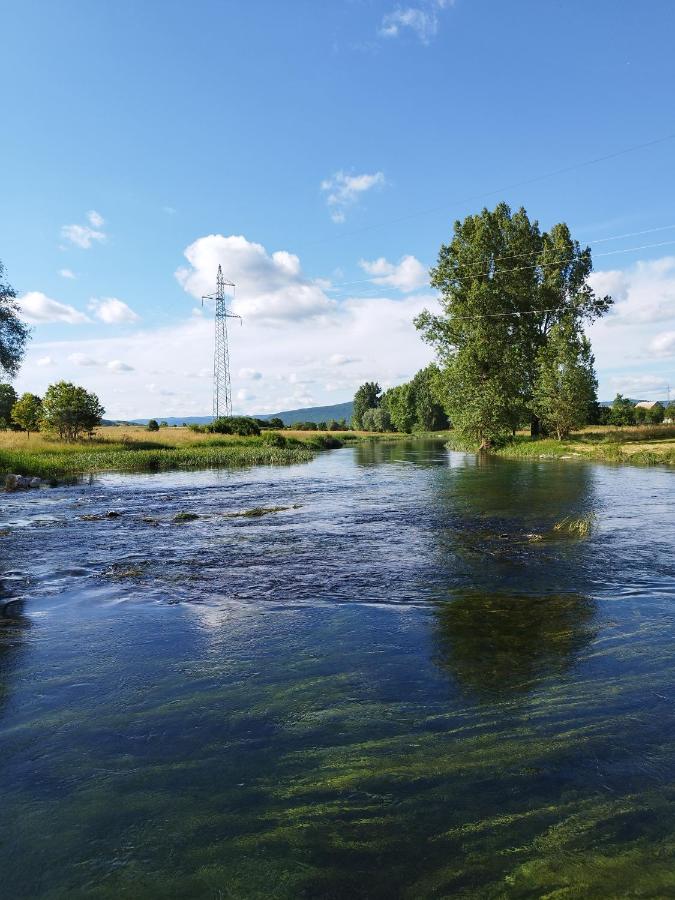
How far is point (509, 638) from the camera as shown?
8.45 m

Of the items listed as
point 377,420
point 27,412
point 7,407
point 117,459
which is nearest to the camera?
point 117,459

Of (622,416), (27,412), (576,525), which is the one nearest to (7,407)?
(27,412)

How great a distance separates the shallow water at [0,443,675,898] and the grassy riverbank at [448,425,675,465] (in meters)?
30.2

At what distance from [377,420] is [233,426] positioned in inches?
3703

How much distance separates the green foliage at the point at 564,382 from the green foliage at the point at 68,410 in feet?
153

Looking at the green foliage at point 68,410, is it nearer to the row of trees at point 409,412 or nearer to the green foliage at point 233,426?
the green foliage at point 233,426

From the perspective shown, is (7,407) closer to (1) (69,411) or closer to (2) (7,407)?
(2) (7,407)

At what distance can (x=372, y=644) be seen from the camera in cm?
836

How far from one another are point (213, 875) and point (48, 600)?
8.37 m

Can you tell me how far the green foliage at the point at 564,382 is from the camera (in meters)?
52.4

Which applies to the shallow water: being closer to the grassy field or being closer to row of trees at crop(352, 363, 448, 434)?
the grassy field

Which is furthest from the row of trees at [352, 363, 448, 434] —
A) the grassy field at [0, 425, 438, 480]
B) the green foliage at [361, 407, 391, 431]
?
the grassy field at [0, 425, 438, 480]

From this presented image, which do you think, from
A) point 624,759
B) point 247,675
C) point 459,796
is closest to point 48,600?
point 247,675

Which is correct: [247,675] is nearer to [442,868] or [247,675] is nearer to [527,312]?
[442,868]
